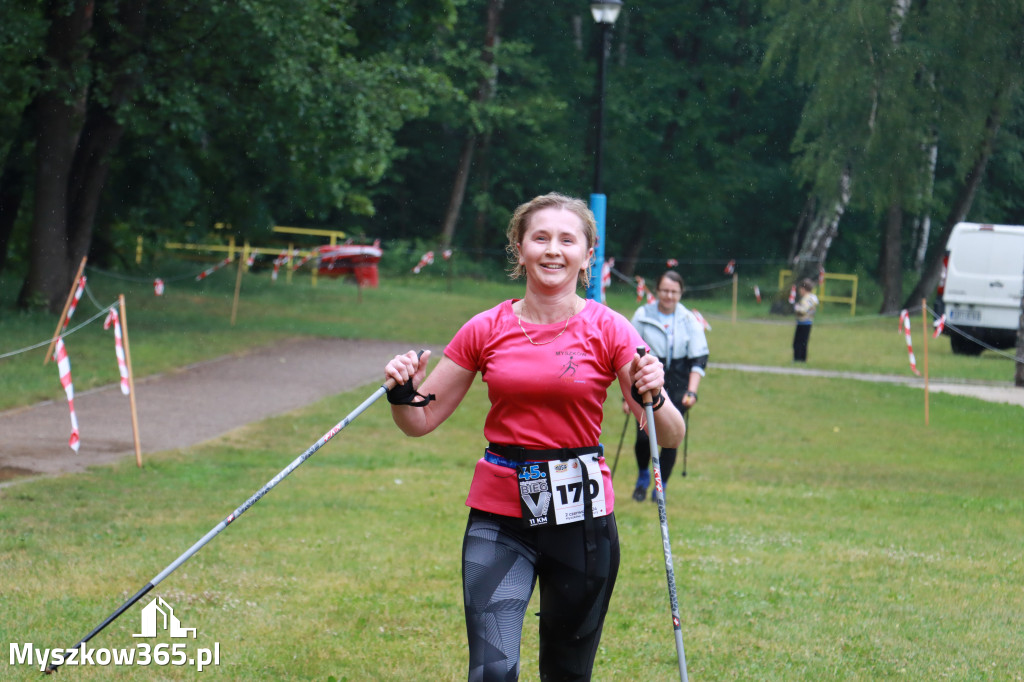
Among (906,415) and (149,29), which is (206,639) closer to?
(906,415)

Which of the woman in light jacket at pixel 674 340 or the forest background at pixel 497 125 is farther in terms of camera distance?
the forest background at pixel 497 125

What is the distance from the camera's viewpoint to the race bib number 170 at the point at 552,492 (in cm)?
390

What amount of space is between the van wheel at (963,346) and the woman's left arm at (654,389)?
78.6 ft

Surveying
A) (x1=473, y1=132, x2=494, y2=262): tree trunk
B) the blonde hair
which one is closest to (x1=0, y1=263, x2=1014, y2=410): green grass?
(x1=473, y1=132, x2=494, y2=262): tree trunk

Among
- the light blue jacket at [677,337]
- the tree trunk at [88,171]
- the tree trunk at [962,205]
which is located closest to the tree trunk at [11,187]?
the tree trunk at [88,171]

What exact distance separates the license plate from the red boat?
57.7 feet

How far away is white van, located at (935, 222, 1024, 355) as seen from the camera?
25.6 metres

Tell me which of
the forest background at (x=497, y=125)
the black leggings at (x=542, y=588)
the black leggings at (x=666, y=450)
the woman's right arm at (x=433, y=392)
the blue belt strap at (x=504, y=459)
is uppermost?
the forest background at (x=497, y=125)

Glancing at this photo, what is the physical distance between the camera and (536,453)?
3924mm

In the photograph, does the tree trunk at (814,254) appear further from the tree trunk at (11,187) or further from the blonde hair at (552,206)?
the blonde hair at (552,206)

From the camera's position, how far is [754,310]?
41.2 meters

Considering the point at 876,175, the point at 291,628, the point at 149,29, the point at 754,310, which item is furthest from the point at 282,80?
the point at 754,310

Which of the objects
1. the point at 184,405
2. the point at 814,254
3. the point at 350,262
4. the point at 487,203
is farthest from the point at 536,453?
the point at 487,203

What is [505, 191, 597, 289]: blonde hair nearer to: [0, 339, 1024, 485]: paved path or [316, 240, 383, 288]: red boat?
[0, 339, 1024, 485]: paved path
